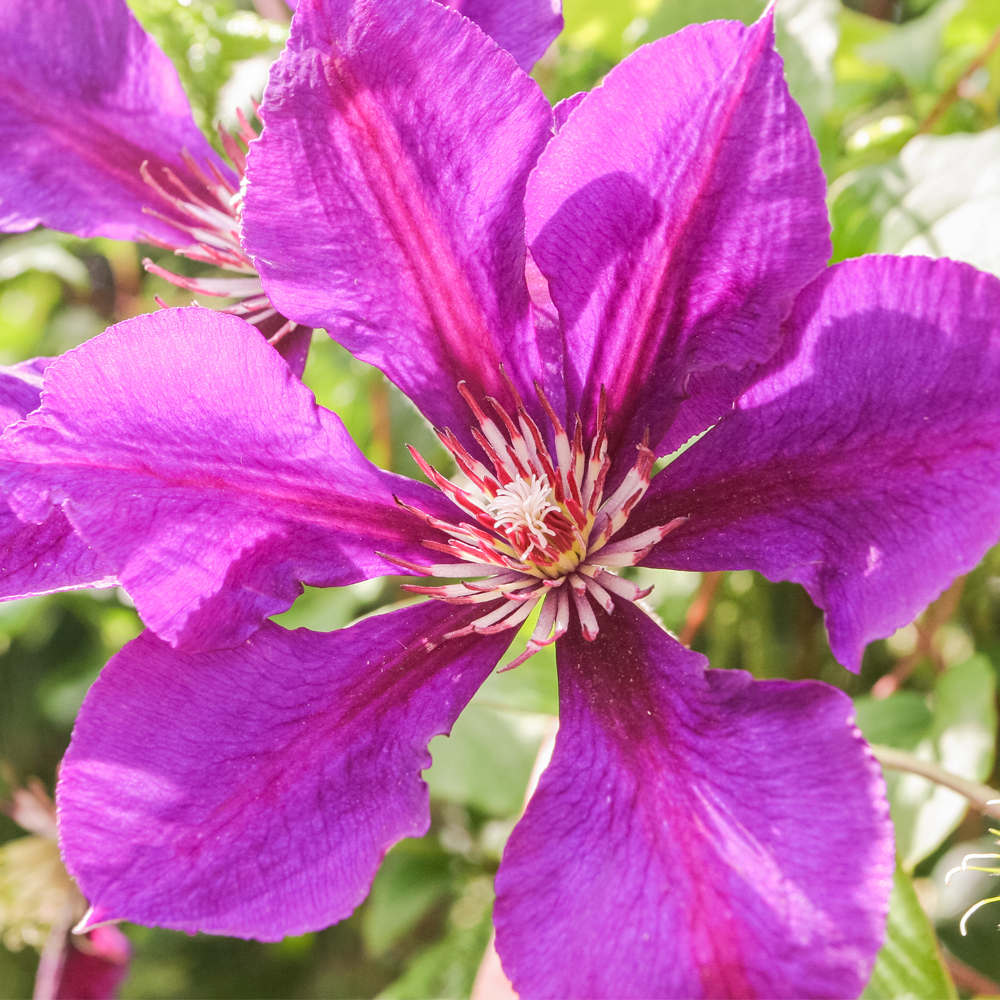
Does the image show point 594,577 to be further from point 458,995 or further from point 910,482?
point 458,995

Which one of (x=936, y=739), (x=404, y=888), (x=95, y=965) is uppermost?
(x=936, y=739)

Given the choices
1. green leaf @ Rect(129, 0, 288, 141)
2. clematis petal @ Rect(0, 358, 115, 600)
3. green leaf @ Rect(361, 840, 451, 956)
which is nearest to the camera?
clematis petal @ Rect(0, 358, 115, 600)

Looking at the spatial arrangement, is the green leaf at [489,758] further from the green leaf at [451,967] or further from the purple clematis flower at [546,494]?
the purple clematis flower at [546,494]

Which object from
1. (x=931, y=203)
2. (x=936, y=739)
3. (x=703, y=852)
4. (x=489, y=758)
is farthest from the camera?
(x=489, y=758)

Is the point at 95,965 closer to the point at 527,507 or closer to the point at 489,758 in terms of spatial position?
the point at 489,758

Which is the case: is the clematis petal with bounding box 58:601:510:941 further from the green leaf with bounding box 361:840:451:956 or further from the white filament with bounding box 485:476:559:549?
the green leaf with bounding box 361:840:451:956

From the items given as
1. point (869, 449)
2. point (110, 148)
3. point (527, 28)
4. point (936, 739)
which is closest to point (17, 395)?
point (110, 148)

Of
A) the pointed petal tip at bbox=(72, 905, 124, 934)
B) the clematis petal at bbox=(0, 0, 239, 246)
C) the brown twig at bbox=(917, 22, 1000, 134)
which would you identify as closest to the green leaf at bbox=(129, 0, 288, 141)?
the clematis petal at bbox=(0, 0, 239, 246)
